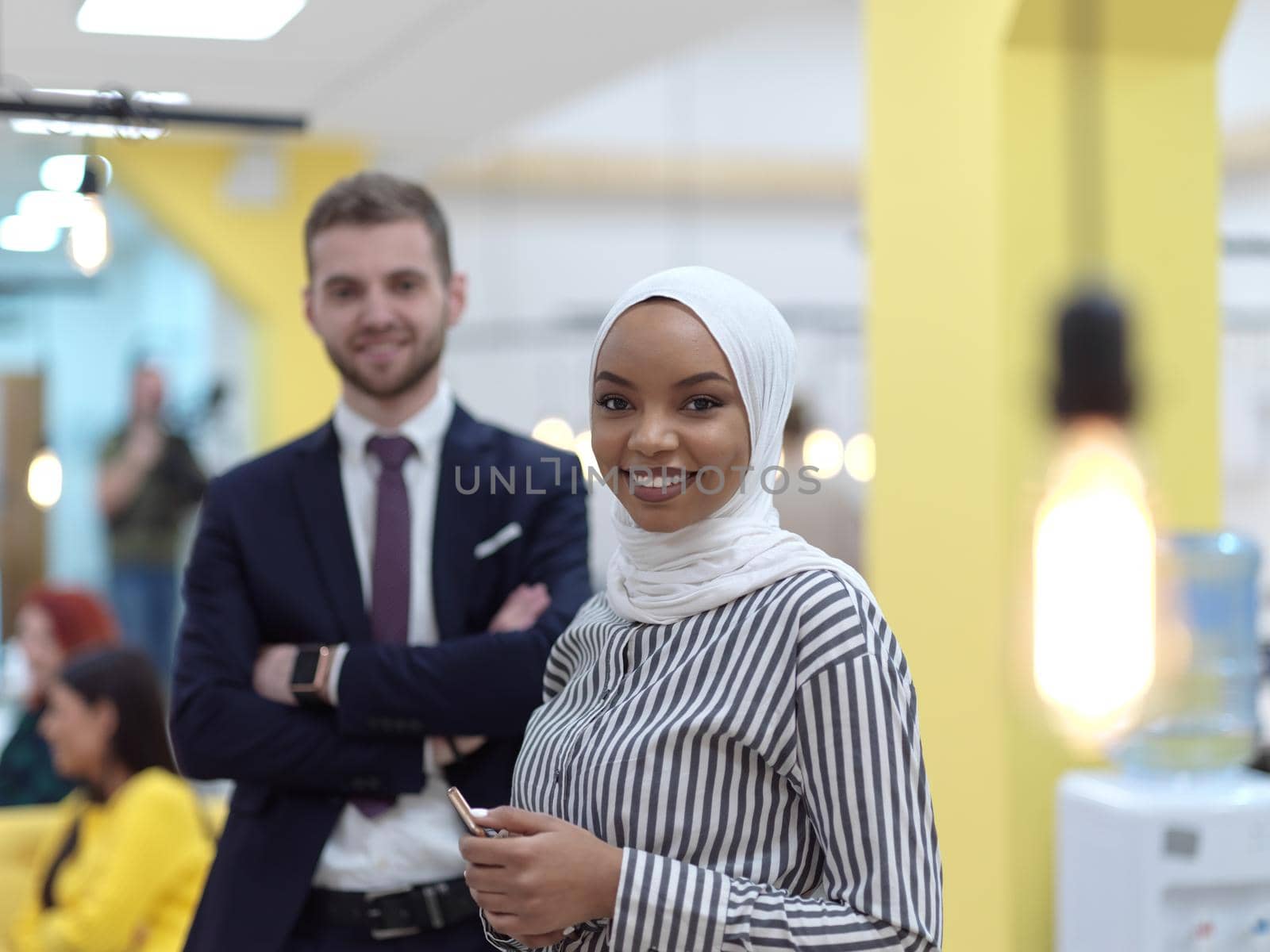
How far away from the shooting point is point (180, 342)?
28.0ft

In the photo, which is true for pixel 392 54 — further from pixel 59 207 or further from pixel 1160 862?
pixel 1160 862

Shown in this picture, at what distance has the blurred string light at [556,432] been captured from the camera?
4.68 m

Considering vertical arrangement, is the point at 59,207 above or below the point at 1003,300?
above

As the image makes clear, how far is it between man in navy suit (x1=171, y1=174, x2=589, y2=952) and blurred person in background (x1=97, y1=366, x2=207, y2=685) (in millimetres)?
4672

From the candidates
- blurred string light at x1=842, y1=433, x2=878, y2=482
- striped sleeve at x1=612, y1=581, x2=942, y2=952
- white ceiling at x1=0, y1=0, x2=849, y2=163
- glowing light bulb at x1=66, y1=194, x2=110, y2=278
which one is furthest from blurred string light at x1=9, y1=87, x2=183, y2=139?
blurred string light at x1=842, y1=433, x2=878, y2=482

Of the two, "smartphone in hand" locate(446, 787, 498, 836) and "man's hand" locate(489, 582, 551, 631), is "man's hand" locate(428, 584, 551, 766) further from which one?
"smartphone in hand" locate(446, 787, 498, 836)

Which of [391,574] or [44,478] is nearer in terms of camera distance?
[391,574]

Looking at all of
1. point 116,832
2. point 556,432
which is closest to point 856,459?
point 556,432

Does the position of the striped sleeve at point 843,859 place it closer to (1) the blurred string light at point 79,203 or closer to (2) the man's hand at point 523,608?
(2) the man's hand at point 523,608

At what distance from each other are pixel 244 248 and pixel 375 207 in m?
4.32

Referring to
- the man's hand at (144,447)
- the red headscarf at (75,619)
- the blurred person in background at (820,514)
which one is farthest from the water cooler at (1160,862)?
the man's hand at (144,447)

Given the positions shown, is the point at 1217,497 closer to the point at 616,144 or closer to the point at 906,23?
the point at 906,23

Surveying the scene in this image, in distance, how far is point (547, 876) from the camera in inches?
42.6

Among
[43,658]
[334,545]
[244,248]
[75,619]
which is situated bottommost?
[43,658]
